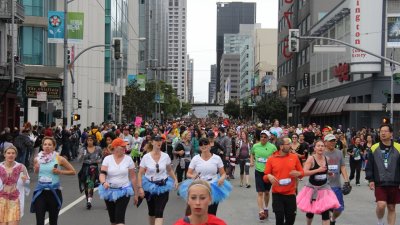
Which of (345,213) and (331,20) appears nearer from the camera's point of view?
(345,213)

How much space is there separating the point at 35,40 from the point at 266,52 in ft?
396

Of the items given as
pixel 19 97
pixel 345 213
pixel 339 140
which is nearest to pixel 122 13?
pixel 19 97

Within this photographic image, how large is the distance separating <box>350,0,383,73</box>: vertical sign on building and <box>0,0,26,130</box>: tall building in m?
24.0

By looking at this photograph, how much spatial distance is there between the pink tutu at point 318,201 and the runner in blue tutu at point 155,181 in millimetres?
1988

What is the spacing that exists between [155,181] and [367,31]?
125ft

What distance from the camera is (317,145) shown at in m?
Result: 9.47

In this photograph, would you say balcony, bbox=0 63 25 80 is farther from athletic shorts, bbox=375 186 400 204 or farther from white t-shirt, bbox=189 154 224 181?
athletic shorts, bbox=375 186 400 204

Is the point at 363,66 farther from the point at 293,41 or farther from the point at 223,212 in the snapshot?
the point at 223,212

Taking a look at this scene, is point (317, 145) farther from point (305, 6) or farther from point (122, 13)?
point (122, 13)

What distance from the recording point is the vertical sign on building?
44188 mm

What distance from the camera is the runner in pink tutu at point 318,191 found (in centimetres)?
925

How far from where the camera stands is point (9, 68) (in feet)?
106

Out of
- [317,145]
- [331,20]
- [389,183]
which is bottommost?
[389,183]

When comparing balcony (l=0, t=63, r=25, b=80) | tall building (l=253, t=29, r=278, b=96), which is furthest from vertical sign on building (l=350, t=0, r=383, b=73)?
tall building (l=253, t=29, r=278, b=96)
